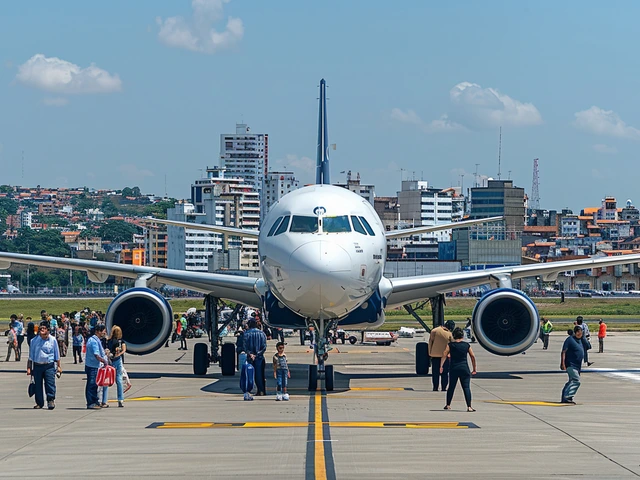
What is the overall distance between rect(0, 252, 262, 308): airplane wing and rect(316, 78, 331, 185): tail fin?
5.41 meters

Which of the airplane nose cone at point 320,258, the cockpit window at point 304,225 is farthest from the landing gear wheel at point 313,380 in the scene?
the cockpit window at point 304,225

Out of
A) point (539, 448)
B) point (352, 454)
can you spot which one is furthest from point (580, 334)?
point (352, 454)

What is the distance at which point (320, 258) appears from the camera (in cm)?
2183

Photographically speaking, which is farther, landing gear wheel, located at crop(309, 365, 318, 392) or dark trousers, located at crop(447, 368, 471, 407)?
landing gear wheel, located at crop(309, 365, 318, 392)

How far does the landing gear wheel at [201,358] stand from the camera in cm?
2914

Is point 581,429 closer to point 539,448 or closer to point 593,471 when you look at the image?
point 539,448

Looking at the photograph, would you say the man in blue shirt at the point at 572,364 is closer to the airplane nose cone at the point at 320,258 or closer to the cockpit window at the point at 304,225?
the airplane nose cone at the point at 320,258

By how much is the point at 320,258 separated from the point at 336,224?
1.43 m

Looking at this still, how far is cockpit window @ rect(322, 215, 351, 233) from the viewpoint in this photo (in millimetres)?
22891

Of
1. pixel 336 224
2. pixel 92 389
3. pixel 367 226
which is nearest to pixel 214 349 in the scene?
pixel 367 226

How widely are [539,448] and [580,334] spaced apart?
7831mm

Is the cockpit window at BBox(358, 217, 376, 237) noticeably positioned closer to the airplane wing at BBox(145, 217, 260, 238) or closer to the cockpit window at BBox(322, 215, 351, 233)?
the cockpit window at BBox(322, 215, 351, 233)

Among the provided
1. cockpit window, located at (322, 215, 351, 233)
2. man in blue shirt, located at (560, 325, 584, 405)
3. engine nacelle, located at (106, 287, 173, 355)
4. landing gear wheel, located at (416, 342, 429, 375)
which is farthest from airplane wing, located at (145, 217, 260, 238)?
man in blue shirt, located at (560, 325, 584, 405)

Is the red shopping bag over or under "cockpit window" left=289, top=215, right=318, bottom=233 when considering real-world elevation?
under
